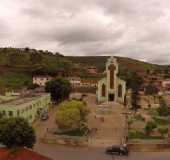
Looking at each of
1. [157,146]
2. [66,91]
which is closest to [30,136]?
[157,146]

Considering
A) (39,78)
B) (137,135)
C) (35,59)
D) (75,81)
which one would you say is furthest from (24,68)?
(137,135)

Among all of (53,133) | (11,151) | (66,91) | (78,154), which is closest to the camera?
(11,151)

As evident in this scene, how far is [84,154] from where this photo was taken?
38344 millimetres

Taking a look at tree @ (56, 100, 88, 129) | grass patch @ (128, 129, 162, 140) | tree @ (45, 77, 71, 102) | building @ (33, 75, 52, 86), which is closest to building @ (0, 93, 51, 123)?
tree @ (45, 77, 71, 102)

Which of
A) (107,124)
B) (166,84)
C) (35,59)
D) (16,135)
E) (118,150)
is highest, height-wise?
(35,59)

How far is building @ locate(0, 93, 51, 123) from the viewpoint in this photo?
48.0 meters

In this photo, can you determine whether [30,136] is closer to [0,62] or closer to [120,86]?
[120,86]

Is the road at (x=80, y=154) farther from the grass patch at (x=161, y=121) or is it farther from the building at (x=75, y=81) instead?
the building at (x=75, y=81)

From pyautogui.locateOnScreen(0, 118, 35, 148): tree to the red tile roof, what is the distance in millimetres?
843

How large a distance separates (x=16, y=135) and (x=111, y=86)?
149ft

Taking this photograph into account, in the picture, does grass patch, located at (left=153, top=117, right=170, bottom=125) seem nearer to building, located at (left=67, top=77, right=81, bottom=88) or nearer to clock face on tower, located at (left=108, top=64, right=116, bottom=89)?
clock face on tower, located at (left=108, top=64, right=116, bottom=89)

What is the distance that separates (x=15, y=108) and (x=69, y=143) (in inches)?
382

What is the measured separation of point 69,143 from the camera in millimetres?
42719

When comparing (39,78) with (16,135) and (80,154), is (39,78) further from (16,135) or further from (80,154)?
(16,135)
